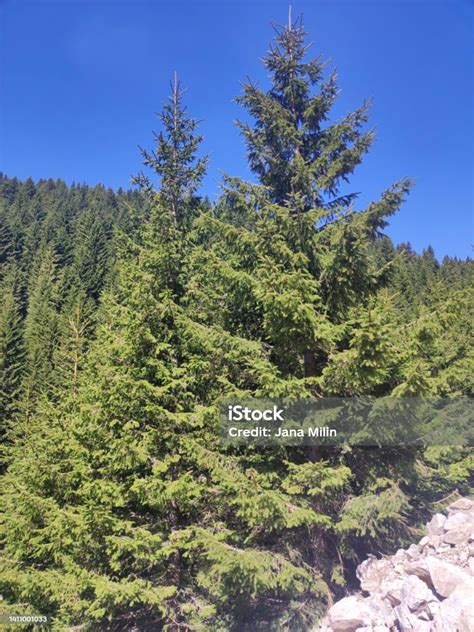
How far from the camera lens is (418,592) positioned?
5.75 metres

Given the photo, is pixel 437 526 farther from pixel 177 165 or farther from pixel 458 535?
pixel 177 165

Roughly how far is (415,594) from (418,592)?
57mm

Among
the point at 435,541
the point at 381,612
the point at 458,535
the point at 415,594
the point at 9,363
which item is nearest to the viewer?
the point at 415,594

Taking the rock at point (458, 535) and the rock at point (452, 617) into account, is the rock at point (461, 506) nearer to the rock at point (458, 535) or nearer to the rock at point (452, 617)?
the rock at point (458, 535)

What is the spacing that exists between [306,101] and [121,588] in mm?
10693

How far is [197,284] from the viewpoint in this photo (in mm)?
8742

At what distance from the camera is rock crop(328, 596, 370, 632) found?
6.25m

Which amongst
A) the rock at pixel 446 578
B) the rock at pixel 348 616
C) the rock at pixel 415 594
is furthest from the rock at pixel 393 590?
the rock at pixel 446 578

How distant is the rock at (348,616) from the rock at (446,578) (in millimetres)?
1335

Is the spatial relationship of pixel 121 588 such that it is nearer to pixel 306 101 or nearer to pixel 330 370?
pixel 330 370

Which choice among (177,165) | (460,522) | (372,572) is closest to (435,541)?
(460,522)

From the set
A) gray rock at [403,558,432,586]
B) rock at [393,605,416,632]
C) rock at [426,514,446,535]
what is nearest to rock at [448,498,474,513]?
rock at [426,514,446,535]

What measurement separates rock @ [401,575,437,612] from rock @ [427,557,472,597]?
0.16 metres

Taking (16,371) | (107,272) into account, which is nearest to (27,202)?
(107,272)
